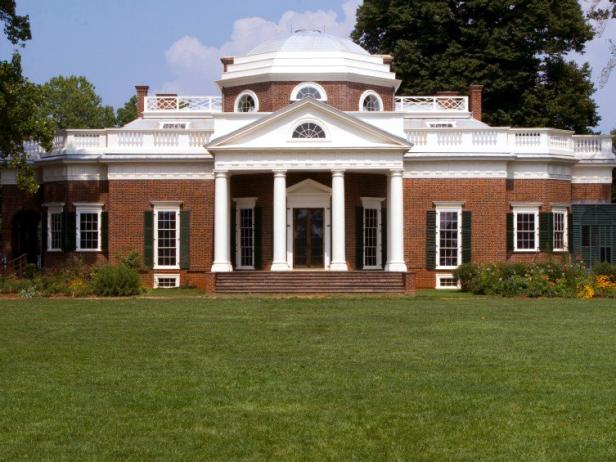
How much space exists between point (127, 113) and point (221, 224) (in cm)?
4650

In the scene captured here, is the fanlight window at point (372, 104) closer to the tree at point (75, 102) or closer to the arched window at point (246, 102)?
the arched window at point (246, 102)

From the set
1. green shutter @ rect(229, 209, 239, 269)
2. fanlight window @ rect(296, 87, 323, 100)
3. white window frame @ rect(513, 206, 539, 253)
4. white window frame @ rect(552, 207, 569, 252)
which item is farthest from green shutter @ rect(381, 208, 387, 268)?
white window frame @ rect(552, 207, 569, 252)

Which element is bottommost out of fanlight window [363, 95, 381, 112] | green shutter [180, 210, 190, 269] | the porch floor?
the porch floor

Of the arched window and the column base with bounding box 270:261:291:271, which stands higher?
the arched window

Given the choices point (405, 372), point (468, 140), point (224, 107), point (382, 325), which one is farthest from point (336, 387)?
point (224, 107)

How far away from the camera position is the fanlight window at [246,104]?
4138 centimetres

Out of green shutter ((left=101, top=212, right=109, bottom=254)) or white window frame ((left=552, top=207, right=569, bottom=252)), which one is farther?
white window frame ((left=552, top=207, right=569, bottom=252))

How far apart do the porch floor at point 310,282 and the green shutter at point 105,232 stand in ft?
22.2

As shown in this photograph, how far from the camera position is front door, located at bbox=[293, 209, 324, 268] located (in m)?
39.4

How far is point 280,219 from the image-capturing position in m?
36.6

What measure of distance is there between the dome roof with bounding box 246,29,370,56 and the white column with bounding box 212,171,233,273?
22.8ft

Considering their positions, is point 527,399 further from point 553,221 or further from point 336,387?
point 553,221

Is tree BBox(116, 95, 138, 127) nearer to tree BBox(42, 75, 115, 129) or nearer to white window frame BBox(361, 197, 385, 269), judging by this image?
tree BBox(42, 75, 115, 129)

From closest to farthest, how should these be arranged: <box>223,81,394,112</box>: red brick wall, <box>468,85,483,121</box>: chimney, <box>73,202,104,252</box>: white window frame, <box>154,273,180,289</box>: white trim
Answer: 1. <box>154,273,180,289</box>: white trim
2. <box>73,202,104,252</box>: white window frame
3. <box>223,81,394,112</box>: red brick wall
4. <box>468,85,483,121</box>: chimney
